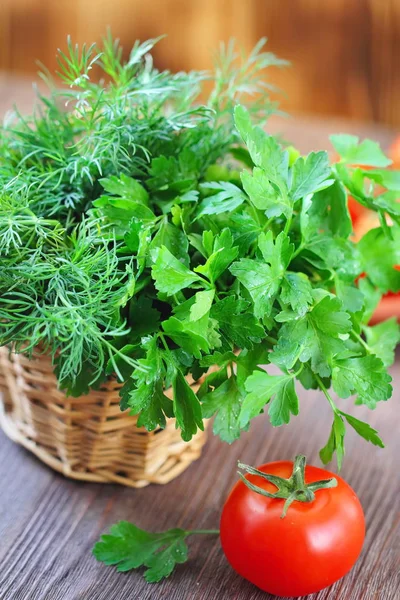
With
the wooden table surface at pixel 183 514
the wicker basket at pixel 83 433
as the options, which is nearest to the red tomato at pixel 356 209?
the wooden table surface at pixel 183 514

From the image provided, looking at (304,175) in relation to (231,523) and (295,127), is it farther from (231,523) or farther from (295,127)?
(295,127)

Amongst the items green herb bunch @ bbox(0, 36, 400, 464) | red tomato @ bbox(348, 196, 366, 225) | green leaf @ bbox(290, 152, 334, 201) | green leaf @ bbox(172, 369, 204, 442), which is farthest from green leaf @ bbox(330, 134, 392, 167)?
red tomato @ bbox(348, 196, 366, 225)

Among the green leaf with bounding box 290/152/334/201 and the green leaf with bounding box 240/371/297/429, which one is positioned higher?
the green leaf with bounding box 290/152/334/201

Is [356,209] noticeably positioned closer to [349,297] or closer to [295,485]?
[349,297]

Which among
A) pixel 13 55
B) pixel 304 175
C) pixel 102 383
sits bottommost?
pixel 13 55

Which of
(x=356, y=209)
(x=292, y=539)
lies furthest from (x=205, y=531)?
(x=356, y=209)

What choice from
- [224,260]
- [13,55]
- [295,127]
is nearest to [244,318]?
[224,260]

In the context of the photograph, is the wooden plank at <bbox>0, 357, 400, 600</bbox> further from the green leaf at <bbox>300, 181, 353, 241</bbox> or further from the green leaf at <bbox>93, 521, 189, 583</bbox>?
the green leaf at <bbox>300, 181, 353, 241</bbox>

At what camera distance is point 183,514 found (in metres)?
1.02

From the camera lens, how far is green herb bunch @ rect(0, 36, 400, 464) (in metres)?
0.81

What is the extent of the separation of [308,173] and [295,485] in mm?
336

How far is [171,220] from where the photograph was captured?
3.01 ft

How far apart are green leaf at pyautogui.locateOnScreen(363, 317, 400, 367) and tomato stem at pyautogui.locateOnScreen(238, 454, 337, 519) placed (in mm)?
192

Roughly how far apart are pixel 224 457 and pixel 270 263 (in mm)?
384
